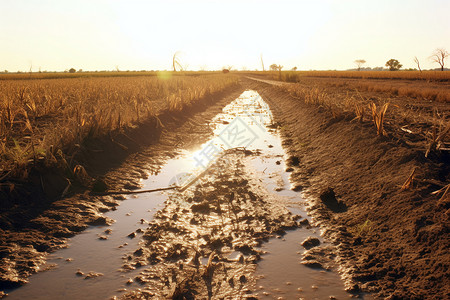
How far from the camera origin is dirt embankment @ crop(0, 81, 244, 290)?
10.8ft

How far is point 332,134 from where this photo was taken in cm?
743

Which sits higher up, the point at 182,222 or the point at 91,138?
the point at 91,138

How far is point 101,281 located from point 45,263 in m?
0.73

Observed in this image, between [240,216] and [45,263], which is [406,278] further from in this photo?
[45,263]

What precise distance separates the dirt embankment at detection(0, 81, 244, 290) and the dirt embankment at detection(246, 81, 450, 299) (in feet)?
9.78

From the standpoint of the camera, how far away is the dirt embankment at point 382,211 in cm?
285

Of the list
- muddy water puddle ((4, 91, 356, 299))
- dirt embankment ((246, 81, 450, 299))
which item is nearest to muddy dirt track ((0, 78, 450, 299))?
dirt embankment ((246, 81, 450, 299))

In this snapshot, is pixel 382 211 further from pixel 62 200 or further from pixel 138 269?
pixel 62 200

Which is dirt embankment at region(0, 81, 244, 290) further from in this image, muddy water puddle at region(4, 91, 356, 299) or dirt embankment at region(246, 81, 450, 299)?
dirt embankment at region(246, 81, 450, 299)

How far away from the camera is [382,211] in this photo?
3.87m

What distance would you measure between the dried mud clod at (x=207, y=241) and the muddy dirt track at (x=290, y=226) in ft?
0.04

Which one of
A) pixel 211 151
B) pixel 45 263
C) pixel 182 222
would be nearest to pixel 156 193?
pixel 182 222

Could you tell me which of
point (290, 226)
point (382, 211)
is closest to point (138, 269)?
point (290, 226)

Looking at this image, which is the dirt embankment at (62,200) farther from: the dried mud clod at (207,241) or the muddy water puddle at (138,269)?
the dried mud clod at (207,241)
